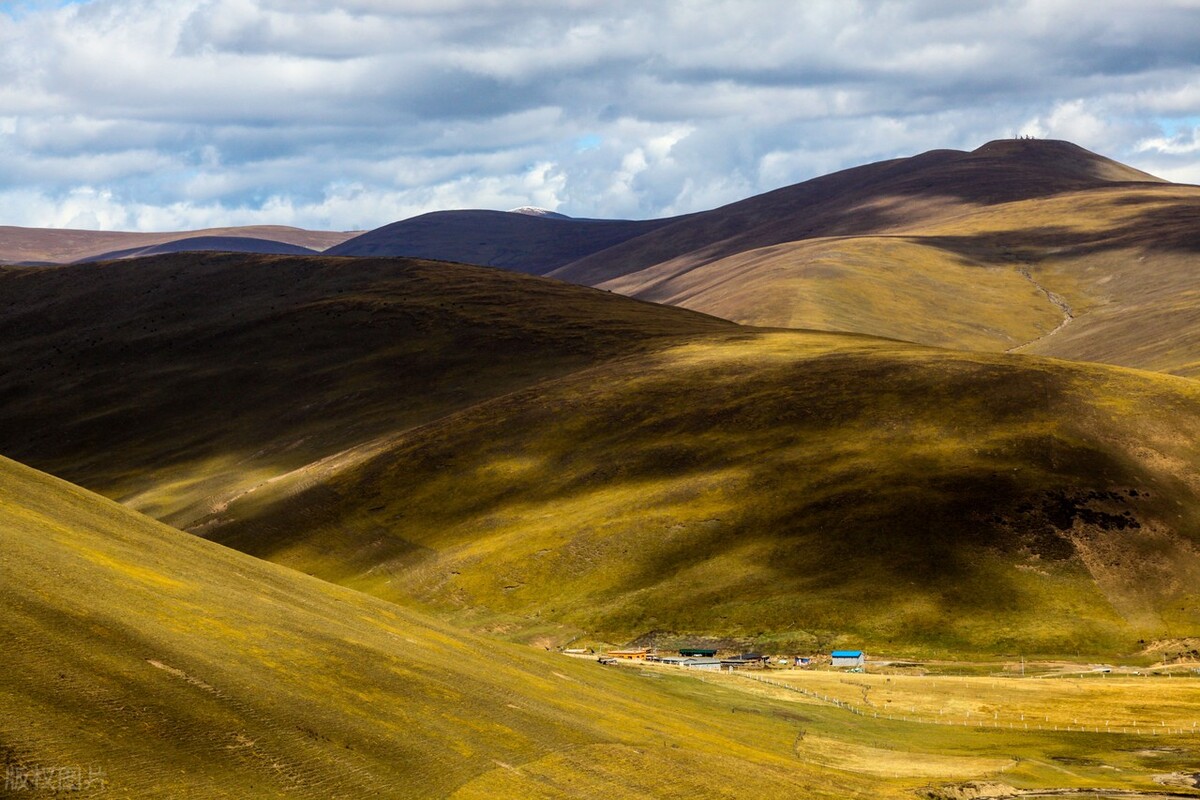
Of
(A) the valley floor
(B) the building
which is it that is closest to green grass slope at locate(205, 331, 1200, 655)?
(B) the building

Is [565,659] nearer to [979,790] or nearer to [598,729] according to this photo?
[598,729]

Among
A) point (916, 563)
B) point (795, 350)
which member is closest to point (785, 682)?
point (916, 563)

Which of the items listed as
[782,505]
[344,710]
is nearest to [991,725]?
[782,505]

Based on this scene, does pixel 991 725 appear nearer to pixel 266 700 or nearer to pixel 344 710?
pixel 344 710

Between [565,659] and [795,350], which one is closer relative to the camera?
[565,659]

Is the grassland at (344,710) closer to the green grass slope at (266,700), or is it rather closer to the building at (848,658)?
the green grass slope at (266,700)

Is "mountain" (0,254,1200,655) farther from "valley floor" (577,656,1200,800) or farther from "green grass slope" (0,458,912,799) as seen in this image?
"green grass slope" (0,458,912,799)
